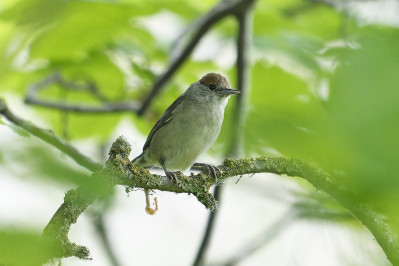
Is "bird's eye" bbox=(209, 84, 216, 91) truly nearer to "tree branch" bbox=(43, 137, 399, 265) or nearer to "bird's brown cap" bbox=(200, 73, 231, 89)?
"bird's brown cap" bbox=(200, 73, 231, 89)

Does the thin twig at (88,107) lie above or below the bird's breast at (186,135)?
above

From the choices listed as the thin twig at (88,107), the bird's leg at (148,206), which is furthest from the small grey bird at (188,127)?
the bird's leg at (148,206)

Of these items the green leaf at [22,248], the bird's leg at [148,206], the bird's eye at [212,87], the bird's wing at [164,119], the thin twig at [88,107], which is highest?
the thin twig at [88,107]

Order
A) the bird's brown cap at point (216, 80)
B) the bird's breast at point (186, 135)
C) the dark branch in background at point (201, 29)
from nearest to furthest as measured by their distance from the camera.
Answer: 1. the bird's breast at point (186, 135)
2. the bird's brown cap at point (216, 80)
3. the dark branch in background at point (201, 29)

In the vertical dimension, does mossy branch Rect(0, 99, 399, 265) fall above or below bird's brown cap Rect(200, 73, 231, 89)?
below

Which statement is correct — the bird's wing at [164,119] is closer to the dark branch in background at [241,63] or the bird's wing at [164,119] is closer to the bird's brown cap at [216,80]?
the bird's brown cap at [216,80]

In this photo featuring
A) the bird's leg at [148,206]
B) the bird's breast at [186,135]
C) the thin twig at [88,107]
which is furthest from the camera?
the thin twig at [88,107]

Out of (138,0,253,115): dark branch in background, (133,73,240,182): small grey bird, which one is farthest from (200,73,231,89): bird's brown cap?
(138,0,253,115): dark branch in background
